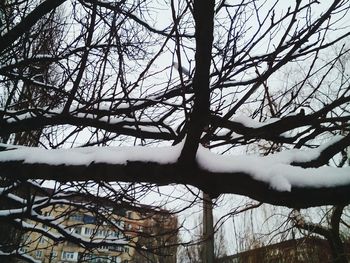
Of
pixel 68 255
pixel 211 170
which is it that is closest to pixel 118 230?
pixel 211 170

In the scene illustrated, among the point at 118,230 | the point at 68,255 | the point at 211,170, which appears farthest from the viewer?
the point at 68,255

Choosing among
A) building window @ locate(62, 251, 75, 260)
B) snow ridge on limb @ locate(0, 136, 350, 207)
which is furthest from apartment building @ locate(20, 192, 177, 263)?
building window @ locate(62, 251, 75, 260)

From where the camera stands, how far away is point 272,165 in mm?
1377

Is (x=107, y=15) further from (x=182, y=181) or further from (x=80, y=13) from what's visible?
(x=182, y=181)

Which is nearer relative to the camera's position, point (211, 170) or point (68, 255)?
point (211, 170)

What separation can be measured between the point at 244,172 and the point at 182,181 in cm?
35

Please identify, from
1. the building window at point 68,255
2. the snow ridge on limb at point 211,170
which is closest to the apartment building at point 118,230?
the snow ridge on limb at point 211,170

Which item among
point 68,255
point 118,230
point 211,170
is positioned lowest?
point 68,255

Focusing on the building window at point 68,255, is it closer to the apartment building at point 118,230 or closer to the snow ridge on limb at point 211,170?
the apartment building at point 118,230

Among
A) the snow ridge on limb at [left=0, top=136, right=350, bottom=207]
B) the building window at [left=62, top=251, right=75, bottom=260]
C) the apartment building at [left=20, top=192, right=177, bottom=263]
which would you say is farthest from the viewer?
the building window at [left=62, top=251, right=75, bottom=260]

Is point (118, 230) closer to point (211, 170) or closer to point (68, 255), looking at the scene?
point (211, 170)

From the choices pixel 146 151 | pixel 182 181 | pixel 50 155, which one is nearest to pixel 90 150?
pixel 50 155

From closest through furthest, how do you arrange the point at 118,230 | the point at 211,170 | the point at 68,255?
the point at 211,170, the point at 118,230, the point at 68,255

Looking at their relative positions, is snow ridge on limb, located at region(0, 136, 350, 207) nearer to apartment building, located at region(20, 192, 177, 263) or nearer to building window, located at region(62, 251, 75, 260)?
apartment building, located at region(20, 192, 177, 263)
